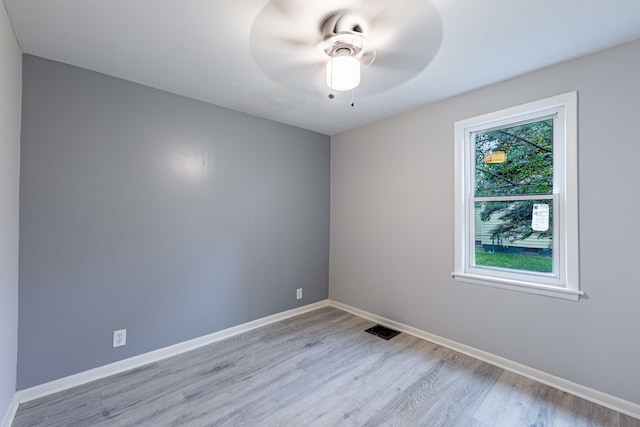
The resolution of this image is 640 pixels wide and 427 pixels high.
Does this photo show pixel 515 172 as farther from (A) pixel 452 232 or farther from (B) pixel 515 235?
(A) pixel 452 232

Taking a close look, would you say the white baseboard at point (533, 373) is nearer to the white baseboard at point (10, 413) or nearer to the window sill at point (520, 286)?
the window sill at point (520, 286)

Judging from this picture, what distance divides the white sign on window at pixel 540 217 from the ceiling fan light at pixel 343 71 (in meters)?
1.80

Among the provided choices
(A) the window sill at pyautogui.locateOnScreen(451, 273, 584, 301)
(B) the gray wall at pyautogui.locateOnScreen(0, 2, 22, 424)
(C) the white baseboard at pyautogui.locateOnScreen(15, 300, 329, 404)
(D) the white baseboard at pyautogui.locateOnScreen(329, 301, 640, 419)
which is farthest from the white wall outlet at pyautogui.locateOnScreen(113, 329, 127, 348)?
(A) the window sill at pyautogui.locateOnScreen(451, 273, 584, 301)

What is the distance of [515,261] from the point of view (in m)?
2.43

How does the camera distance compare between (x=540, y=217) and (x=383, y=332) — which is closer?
(x=540, y=217)

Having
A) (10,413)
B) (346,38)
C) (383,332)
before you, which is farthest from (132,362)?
(346,38)

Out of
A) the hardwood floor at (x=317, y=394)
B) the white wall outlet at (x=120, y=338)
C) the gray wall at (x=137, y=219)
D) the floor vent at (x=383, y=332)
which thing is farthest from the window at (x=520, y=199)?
the white wall outlet at (x=120, y=338)

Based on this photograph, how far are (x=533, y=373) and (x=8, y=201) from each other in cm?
383

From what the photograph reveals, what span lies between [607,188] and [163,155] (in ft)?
11.3

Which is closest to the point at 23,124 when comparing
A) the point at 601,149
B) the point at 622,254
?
the point at 601,149

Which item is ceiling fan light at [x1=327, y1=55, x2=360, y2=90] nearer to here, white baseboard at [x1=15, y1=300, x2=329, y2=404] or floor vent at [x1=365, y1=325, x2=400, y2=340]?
Result: floor vent at [x1=365, y1=325, x2=400, y2=340]

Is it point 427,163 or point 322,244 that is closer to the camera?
point 427,163

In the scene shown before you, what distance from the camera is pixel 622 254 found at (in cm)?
187

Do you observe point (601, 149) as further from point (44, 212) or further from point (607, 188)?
point (44, 212)
